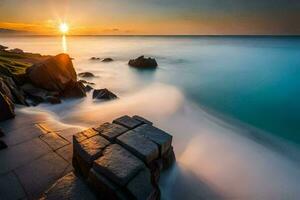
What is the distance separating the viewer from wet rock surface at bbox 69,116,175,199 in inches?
137

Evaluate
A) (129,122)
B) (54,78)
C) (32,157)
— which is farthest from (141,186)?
(54,78)

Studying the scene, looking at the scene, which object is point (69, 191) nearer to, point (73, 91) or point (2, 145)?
point (2, 145)

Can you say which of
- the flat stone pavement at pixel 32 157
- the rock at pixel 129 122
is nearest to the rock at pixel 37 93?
the flat stone pavement at pixel 32 157

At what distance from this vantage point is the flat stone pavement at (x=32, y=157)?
393 cm

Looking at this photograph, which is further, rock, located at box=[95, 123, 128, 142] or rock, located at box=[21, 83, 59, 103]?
rock, located at box=[21, 83, 59, 103]

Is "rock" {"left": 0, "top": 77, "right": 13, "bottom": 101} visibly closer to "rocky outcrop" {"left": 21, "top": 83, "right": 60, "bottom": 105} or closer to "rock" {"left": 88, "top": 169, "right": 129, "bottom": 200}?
"rocky outcrop" {"left": 21, "top": 83, "right": 60, "bottom": 105}

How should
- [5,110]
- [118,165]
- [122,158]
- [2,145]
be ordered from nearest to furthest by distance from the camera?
[118,165] → [122,158] → [2,145] → [5,110]

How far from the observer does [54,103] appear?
9.74 m

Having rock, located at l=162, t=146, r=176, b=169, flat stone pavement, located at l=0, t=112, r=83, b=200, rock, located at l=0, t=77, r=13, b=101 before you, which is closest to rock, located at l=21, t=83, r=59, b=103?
rock, located at l=0, t=77, r=13, b=101

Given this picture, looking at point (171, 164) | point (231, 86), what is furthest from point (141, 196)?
point (231, 86)

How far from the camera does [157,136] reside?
15.3 feet

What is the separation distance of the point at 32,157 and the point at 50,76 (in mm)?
6875

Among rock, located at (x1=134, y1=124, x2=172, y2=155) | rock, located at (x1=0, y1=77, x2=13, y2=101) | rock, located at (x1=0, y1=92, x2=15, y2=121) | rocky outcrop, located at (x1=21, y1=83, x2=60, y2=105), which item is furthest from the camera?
rocky outcrop, located at (x1=21, y1=83, x2=60, y2=105)

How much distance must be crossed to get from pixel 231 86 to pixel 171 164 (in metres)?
14.8
